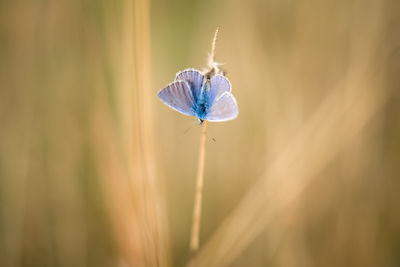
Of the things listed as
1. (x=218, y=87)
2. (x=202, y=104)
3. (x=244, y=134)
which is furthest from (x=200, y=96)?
(x=244, y=134)

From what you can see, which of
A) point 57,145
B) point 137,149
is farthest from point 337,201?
point 57,145

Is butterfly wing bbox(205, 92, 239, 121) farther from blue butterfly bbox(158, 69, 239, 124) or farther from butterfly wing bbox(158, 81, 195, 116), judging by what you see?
butterfly wing bbox(158, 81, 195, 116)

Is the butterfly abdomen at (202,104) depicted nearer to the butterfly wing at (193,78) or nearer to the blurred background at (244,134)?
the butterfly wing at (193,78)

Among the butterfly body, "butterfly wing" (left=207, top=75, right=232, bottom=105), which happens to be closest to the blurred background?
the butterfly body

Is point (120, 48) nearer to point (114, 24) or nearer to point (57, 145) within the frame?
point (114, 24)

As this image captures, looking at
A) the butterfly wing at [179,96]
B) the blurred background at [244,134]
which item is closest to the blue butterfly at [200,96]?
the butterfly wing at [179,96]

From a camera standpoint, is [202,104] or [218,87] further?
[202,104]

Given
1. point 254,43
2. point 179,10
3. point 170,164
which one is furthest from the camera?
point 170,164

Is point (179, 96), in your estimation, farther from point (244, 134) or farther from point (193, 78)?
point (244, 134)
